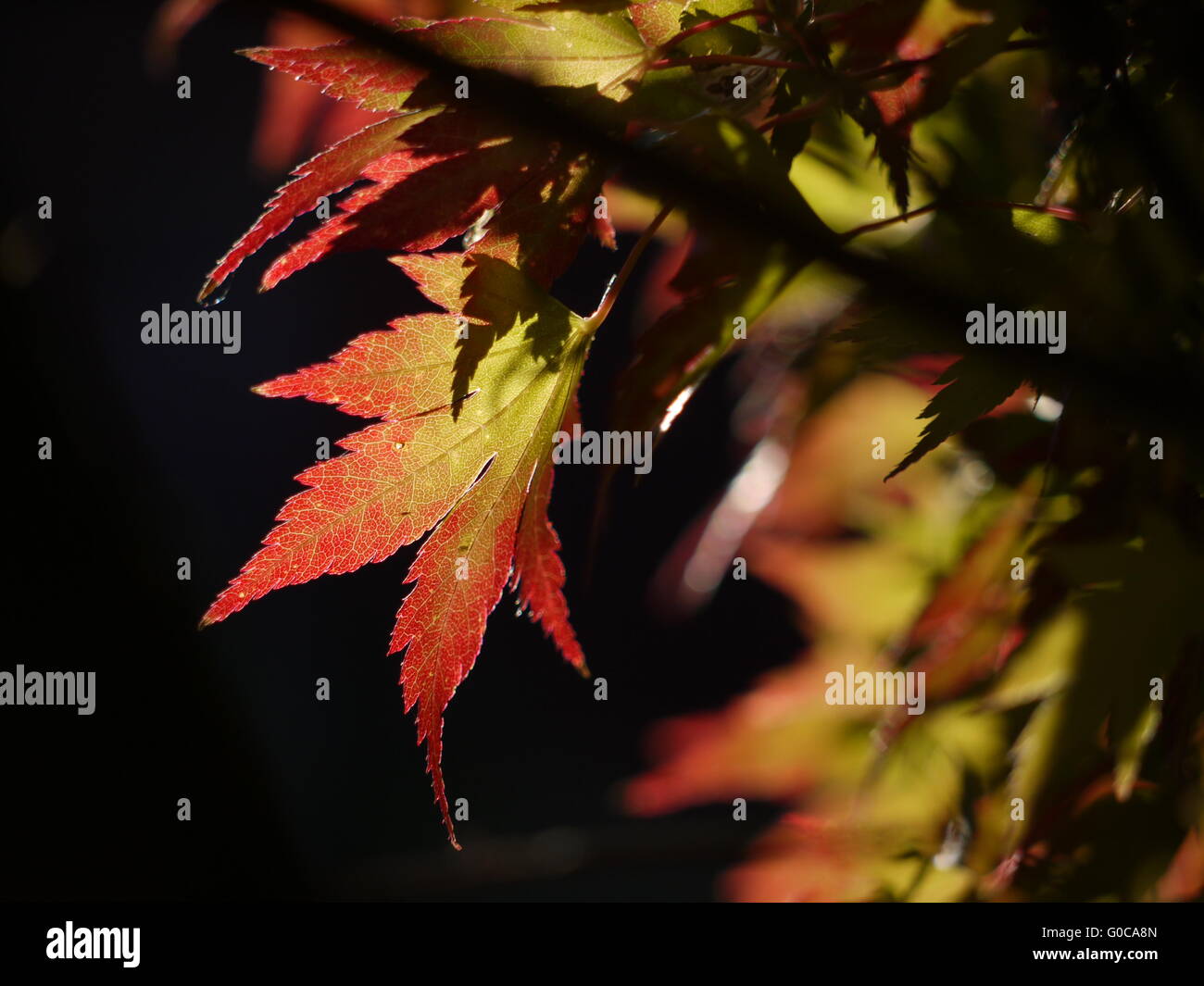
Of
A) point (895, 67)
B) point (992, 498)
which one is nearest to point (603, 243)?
point (895, 67)

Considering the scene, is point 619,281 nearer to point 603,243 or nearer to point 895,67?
point 603,243

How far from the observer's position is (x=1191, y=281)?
400mm

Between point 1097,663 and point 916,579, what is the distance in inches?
8.9

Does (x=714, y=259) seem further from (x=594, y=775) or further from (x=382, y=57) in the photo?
(x=594, y=775)

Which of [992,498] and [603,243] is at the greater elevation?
[603,243]

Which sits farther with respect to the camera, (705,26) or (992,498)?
(992,498)

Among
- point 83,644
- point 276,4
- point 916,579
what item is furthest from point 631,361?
→ point 83,644

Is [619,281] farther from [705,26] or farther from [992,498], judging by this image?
[992,498]

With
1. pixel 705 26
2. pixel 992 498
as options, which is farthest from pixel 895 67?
pixel 992 498

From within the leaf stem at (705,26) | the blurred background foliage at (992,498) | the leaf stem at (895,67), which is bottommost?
the blurred background foliage at (992,498)

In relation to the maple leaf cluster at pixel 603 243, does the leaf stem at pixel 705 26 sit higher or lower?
higher

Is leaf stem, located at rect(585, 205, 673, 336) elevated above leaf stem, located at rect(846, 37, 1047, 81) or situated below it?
below

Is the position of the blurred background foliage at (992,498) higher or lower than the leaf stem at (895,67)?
lower

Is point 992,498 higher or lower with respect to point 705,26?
lower
